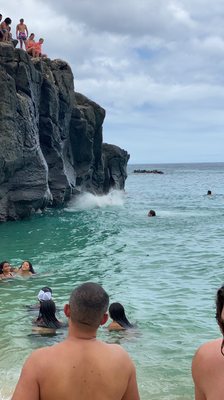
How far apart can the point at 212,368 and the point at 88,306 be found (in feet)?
3.17

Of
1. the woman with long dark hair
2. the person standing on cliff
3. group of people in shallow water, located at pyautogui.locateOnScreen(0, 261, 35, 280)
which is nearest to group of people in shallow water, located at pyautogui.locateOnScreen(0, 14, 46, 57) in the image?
the person standing on cliff

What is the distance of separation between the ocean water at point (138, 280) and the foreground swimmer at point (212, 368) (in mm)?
5326

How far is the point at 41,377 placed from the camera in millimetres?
3578

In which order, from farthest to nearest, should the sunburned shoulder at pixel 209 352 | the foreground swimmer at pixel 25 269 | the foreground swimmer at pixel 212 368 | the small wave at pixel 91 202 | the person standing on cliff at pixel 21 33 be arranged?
the small wave at pixel 91 202
the person standing on cliff at pixel 21 33
the foreground swimmer at pixel 25 269
the sunburned shoulder at pixel 209 352
the foreground swimmer at pixel 212 368

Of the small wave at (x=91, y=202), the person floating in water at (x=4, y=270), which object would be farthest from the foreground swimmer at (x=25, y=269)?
the small wave at (x=91, y=202)

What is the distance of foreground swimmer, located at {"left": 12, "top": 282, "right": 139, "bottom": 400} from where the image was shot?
358cm

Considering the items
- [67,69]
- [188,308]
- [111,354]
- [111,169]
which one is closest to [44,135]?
[67,69]

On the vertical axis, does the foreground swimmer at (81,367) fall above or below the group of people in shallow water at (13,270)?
above

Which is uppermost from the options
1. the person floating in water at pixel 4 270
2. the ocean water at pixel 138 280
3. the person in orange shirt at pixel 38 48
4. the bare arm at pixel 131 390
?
the person in orange shirt at pixel 38 48

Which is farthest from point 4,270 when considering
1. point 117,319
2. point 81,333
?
point 81,333

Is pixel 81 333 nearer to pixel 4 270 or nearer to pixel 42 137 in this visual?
pixel 4 270

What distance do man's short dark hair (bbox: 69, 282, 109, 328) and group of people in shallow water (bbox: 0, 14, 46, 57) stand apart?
109 ft

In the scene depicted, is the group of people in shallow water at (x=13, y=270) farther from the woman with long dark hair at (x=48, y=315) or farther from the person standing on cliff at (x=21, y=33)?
the person standing on cliff at (x=21, y=33)

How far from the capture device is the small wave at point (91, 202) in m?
49.2
